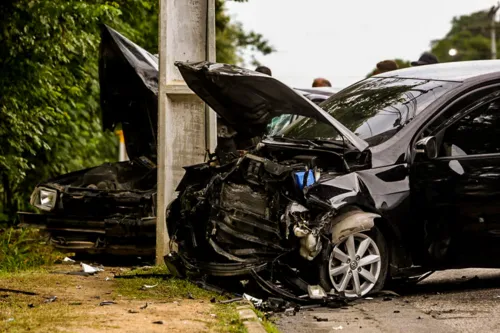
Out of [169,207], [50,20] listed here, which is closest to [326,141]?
[169,207]

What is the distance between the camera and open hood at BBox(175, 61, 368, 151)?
8609 millimetres

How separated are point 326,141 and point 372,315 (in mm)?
1649

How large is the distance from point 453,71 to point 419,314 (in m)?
2.63

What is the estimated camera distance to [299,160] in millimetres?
8766

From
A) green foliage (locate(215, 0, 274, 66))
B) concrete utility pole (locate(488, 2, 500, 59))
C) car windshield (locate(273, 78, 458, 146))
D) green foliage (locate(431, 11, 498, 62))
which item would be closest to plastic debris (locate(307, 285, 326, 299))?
car windshield (locate(273, 78, 458, 146))

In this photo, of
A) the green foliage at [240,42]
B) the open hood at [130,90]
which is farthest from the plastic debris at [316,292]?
the green foliage at [240,42]

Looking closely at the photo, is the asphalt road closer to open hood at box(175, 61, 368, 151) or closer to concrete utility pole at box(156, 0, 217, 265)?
open hood at box(175, 61, 368, 151)

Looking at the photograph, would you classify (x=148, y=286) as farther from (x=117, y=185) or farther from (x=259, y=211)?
(x=117, y=185)

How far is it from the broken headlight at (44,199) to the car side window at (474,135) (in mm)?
4526

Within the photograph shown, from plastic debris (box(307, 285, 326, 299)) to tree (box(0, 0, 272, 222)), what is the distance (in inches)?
272

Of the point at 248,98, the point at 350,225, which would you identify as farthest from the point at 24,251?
the point at 350,225

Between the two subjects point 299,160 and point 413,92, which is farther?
point 413,92

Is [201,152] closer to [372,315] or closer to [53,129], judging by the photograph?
[372,315]

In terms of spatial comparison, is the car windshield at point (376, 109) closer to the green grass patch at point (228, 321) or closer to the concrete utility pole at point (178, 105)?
the concrete utility pole at point (178, 105)
